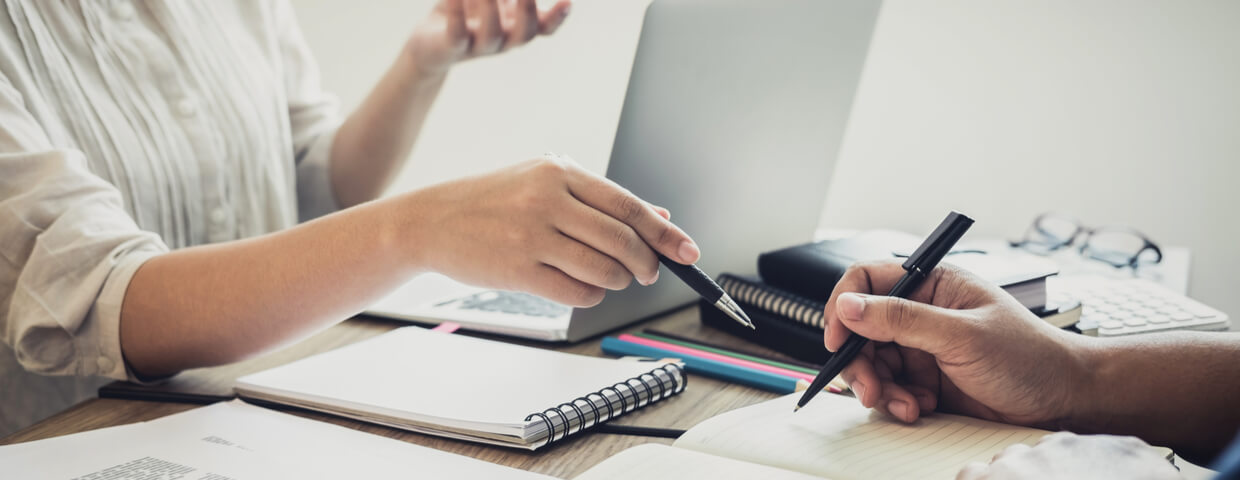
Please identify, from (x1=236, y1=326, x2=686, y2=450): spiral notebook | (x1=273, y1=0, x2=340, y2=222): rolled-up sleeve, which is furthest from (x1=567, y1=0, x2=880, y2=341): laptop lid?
(x1=273, y1=0, x2=340, y2=222): rolled-up sleeve

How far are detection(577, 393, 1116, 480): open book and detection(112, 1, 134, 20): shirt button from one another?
2.85 ft

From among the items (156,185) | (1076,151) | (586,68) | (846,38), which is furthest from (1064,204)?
(156,185)

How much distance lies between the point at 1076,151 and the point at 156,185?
150 cm

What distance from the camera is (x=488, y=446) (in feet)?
1.89

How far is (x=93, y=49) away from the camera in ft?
3.11

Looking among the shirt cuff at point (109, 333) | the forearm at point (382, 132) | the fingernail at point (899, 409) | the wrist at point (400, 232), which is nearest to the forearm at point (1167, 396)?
the fingernail at point (899, 409)

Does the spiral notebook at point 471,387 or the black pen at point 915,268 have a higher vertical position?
the black pen at point 915,268

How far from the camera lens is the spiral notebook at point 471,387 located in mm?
581

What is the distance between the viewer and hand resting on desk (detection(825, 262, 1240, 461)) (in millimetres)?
544

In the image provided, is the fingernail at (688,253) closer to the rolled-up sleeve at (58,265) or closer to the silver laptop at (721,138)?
the silver laptop at (721,138)

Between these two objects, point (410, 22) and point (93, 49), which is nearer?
point (93, 49)

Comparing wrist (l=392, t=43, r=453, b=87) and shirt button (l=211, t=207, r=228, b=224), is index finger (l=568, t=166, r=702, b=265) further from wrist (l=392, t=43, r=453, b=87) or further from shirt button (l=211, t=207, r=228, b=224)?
shirt button (l=211, t=207, r=228, b=224)

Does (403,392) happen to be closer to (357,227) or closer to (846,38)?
(357,227)

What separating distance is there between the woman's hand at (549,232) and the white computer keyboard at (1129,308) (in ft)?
1.41
